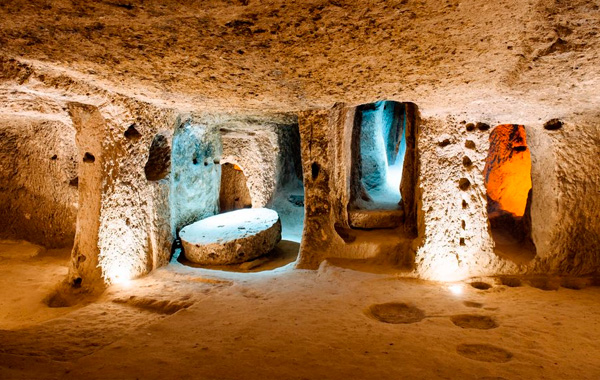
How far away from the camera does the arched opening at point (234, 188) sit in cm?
840

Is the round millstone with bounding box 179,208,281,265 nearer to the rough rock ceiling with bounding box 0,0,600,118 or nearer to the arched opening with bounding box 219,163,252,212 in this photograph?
the rough rock ceiling with bounding box 0,0,600,118

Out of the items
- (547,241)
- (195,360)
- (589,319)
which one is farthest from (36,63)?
(547,241)

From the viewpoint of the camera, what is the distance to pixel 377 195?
632 centimetres

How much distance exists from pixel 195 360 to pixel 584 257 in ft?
13.1

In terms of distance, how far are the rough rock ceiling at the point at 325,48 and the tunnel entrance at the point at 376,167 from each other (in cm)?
168

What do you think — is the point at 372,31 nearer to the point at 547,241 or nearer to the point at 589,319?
the point at 589,319

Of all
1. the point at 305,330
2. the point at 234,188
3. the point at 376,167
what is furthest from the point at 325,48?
the point at 234,188

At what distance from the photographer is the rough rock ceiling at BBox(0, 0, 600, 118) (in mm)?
1860

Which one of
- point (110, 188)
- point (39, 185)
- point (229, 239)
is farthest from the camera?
point (39, 185)

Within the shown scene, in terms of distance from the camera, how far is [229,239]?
4.85 meters

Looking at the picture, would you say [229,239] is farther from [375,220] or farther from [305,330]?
[305,330]

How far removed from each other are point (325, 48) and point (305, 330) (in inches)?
77.0

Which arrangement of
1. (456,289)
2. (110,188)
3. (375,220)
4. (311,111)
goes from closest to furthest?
(456,289)
(110,188)
(311,111)
(375,220)

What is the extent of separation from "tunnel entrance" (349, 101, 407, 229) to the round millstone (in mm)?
1326
